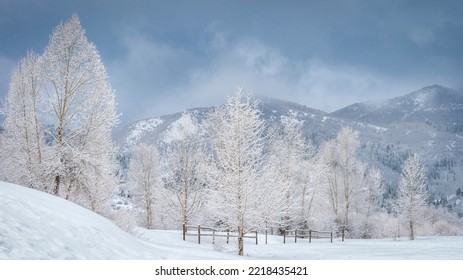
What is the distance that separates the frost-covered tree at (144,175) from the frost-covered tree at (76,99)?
2284cm

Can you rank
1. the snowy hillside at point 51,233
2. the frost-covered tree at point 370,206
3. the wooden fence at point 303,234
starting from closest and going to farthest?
the snowy hillside at point 51,233 < the wooden fence at point 303,234 < the frost-covered tree at point 370,206

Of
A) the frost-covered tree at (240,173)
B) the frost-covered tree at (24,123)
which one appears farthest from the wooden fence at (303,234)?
the frost-covered tree at (24,123)

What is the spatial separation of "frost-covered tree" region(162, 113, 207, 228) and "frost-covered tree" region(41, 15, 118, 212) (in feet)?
24.5

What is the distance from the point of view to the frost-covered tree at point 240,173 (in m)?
14.2

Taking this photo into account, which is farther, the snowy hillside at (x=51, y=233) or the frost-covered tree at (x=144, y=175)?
the frost-covered tree at (x=144, y=175)

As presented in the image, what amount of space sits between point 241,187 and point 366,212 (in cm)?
3537

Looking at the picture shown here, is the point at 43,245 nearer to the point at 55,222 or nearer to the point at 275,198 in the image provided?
the point at 55,222

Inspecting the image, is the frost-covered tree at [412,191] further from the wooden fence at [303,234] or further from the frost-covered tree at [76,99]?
the frost-covered tree at [76,99]

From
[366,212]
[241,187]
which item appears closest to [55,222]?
[241,187]

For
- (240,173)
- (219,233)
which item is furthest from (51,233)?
(219,233)

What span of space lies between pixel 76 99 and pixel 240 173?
8370 millimetres

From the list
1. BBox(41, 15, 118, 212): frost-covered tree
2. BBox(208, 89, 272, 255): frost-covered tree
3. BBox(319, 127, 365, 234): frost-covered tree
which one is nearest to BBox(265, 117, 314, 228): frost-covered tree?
BBox(319, 127, 365, 234): frost-covered tree

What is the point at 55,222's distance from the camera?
6.88 meters

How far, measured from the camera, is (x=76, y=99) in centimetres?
1595
